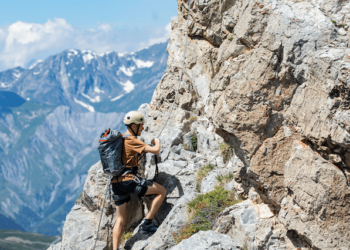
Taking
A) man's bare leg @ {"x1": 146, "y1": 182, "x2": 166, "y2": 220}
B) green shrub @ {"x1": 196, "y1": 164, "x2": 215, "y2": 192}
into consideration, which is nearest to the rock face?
man's bare leg @ {"x1": 146, "y1": 182, "x2": 166, "y2": 220}

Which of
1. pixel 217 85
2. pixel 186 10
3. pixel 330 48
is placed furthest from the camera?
pixel 186 10

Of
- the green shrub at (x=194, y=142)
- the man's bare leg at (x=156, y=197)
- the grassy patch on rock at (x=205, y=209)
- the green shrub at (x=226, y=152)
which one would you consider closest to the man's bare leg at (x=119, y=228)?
the man's bare leg at (x=156, y=197)

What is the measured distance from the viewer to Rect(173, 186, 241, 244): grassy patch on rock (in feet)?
25.4

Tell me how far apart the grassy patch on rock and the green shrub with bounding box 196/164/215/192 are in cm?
115

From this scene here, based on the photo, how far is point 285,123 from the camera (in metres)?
6.20

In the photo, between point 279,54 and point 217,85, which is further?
point 217,85

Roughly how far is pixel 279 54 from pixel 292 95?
902 mm

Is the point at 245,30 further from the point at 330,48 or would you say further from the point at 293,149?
the point at 293,149

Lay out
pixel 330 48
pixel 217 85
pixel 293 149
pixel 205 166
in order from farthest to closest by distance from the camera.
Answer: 1. pixel 205 166
2. pixel 217 85
3. pixel 293 149
4. pixel 330 48

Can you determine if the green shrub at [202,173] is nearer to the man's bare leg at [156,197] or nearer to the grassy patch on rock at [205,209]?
the grassy patch on rock at [205,209]

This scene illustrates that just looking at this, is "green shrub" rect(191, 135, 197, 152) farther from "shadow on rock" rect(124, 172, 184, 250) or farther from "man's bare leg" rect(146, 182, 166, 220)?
"man's bare leg" rect(146, 182, 166, 220)

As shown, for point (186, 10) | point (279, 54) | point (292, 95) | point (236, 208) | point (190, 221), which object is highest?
point (186, 10)

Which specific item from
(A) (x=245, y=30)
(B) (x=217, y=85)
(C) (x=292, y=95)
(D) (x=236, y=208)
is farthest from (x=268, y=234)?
(A) (x=245, y=30)

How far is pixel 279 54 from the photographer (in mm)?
6102
